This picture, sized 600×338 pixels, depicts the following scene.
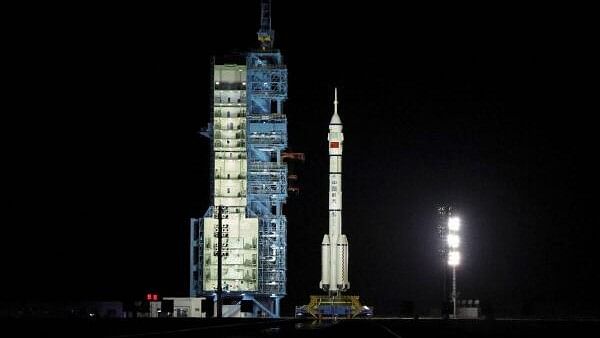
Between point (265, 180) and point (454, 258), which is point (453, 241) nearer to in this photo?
point (454, 258)

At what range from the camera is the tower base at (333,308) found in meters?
89.0

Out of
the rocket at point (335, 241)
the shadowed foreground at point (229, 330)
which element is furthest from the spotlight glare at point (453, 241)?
the shadowed foreground at point (229, 330)

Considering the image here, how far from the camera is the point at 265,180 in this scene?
95.8 meters

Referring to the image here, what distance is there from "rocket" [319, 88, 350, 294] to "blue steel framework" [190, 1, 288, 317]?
5.21m

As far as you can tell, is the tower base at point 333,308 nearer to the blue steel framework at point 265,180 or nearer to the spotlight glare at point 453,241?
the blue steel framework at point 265,180

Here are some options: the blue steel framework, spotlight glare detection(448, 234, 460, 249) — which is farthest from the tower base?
spotlight glare detection(448, 234, 460, 249)

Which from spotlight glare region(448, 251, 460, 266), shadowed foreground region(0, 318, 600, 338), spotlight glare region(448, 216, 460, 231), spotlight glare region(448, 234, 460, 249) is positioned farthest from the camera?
spotlight glare region(448, 251, 460, 266)

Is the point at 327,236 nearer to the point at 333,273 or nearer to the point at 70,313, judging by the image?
the point at 333,273

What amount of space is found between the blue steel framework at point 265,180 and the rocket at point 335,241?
5.21 meters

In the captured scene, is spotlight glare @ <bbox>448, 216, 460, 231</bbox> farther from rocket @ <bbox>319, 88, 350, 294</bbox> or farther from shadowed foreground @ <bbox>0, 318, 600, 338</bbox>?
shadowed foreground @ <bbox>0, 318, 600, 338</bbox>

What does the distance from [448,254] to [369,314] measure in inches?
609

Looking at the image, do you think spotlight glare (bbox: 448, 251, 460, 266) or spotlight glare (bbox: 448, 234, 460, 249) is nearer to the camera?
spotlight glare (bbox: 448, 234, 460, 249)

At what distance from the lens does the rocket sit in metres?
91.2

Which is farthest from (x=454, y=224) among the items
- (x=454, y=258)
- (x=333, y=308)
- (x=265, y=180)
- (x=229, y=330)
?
(x=229, y=330)
